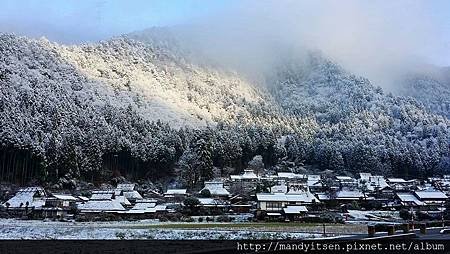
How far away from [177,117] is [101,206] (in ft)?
212

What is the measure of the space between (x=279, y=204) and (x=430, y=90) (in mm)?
152329

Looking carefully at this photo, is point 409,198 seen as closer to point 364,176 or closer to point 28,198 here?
point 364,176

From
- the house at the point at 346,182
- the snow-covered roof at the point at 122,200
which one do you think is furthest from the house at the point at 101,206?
the house at the point at 346,182

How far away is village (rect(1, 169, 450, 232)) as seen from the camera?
44.8m

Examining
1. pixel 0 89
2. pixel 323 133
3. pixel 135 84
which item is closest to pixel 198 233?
pixel 0 89

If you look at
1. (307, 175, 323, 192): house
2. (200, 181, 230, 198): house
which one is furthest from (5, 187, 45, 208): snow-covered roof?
(307, 175, 323, 192): house

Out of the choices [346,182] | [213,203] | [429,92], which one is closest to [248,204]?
[213,203]

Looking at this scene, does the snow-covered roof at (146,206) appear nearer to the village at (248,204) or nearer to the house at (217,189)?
the village at (248,204)

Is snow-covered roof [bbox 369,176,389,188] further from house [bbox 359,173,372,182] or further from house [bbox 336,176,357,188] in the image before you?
house [bbox 336,176,357,188]

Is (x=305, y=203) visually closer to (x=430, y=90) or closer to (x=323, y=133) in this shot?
(x=323, y=133)

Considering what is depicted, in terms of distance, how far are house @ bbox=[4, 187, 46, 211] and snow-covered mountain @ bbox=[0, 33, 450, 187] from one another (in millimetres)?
10696

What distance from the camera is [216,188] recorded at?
208 feet

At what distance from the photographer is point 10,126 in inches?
2768

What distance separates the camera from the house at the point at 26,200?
47.9 meters
